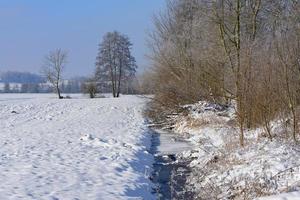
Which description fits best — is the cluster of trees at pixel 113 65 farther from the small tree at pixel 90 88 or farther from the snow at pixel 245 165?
the snow at pixel 245 165

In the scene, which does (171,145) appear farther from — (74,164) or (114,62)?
(114,62)

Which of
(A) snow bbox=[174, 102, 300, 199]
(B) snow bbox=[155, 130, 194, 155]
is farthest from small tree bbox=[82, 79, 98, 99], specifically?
(A) snow bbox=[174, 102, 300, 199]

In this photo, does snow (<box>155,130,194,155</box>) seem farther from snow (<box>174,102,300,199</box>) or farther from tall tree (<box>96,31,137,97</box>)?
tall tree (<box>96,31,137,97</box>)

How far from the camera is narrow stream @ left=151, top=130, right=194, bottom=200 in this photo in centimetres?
1134

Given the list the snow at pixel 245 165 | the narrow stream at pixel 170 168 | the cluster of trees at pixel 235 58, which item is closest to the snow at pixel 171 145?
the narrow stream at pixel 170 168

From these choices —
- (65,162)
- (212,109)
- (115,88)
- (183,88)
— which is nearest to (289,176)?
(65,162)

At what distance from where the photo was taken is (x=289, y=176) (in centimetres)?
1014

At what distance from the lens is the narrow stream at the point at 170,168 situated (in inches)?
446

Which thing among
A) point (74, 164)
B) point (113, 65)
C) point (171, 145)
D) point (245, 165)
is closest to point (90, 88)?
point (113, 65)

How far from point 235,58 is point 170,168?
6671 millimetres

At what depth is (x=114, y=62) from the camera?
70500mm

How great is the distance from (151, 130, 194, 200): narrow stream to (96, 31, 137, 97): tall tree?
48413mm

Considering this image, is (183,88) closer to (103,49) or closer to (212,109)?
(212,109)

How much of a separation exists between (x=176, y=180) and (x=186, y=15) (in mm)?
20767
